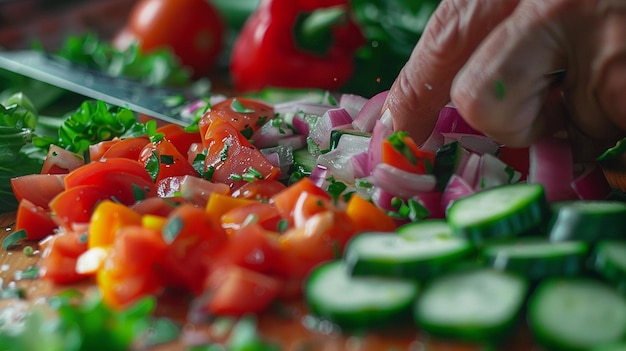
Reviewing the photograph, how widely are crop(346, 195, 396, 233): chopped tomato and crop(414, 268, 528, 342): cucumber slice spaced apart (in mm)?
232

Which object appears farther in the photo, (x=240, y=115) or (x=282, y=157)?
(x=240, y=115)

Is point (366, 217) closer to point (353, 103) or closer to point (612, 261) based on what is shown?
point (612, 261)

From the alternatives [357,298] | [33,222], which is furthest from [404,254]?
[33,222]

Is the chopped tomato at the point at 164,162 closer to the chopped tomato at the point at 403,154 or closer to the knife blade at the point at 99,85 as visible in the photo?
the knife blade at the point at 99,85

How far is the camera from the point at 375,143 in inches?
61.5

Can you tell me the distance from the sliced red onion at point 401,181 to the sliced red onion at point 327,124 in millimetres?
303

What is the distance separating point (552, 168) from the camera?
1.49 m

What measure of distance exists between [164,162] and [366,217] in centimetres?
53

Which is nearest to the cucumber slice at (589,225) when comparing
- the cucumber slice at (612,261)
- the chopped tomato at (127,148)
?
the cucumber slice at (612,261)

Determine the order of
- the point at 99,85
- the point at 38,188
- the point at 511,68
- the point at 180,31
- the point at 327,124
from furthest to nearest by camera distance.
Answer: the point at 180,31
the point at 99,85
the point at 327,124
the point at 38,188
the point at 511,68

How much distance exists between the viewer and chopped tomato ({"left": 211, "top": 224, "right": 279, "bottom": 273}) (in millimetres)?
1249

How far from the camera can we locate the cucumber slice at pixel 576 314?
1.08 metres

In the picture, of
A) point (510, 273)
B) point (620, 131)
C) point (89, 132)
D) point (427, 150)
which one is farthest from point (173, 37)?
point (510, 273)

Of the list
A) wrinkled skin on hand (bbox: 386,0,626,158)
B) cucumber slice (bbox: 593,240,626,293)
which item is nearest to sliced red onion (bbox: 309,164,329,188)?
wrinkled skin on hand (bbox: 386,0,626,158)
